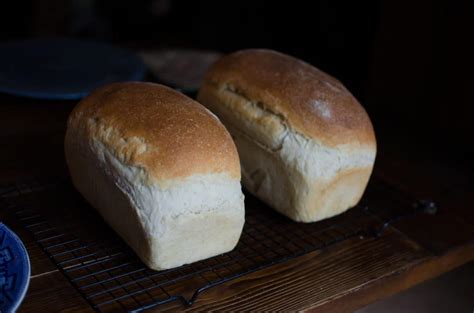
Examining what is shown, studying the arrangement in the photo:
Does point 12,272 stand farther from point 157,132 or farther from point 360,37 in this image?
point 360,37

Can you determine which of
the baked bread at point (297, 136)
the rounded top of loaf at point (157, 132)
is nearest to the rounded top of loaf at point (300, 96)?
the baked bread at point (297, 136)

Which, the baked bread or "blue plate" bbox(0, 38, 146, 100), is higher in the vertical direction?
the baked bread

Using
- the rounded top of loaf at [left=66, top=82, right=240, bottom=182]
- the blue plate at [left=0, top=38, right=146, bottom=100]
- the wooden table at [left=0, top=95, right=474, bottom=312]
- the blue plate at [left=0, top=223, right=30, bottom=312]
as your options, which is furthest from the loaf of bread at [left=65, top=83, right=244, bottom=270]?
the blue plate at [left=0, top=38, right=146, bottom=100]

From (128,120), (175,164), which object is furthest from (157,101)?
(175,164)

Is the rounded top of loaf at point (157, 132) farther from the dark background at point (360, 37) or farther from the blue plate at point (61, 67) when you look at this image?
the dark background at point (360, 37)

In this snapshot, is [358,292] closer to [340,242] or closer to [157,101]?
[340,242]

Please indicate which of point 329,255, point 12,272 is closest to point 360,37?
point 329,255

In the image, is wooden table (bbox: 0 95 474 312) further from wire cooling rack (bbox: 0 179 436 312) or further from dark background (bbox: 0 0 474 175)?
dark background (bbox: 0 0 474 175)
